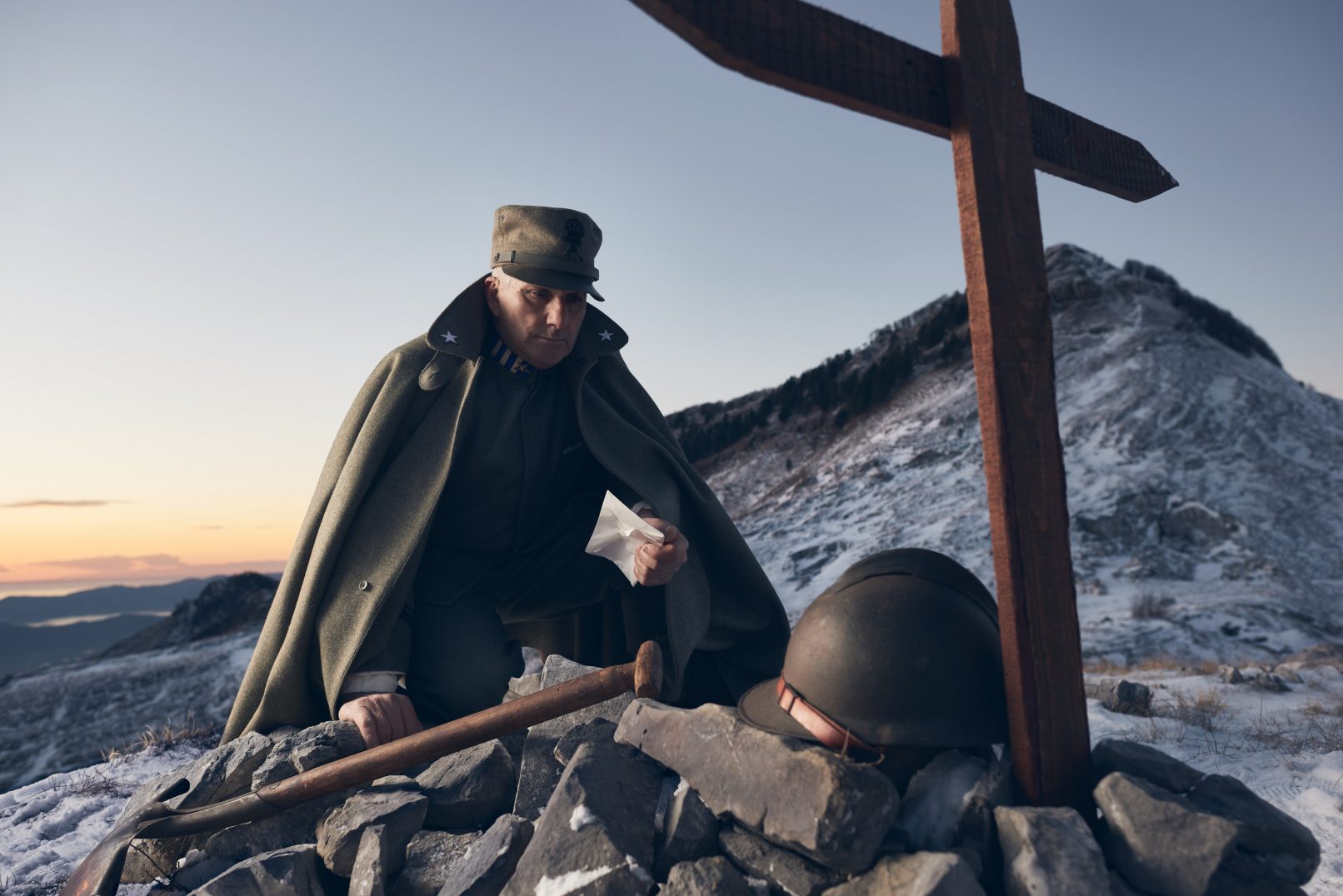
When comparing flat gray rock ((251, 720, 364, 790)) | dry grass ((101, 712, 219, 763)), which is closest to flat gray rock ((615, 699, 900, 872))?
flat gray rock ((251, 720, 364, 790))

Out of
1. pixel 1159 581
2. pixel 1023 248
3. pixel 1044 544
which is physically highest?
pixel 1023 248

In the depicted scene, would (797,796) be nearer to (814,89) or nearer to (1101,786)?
(1101,786)

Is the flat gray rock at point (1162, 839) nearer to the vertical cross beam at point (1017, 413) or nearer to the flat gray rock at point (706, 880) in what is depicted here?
the vertical cross beam at point (1017, 413)

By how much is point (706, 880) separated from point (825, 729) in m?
0.54

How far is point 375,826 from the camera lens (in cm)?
260

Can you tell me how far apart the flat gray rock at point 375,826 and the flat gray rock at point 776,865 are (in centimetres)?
101

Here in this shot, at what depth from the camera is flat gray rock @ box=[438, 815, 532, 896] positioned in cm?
231

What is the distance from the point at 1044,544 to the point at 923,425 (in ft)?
34.9

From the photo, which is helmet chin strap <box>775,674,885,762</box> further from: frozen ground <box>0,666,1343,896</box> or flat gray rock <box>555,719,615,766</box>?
frozen ground <box>0,666,1343,896</box>

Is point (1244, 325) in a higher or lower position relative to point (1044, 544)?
higher

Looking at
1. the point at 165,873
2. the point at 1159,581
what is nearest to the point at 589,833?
the point at 165,873

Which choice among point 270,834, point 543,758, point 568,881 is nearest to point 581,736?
point 543,758

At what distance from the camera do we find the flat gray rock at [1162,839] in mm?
2090

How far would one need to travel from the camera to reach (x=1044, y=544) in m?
2.38
